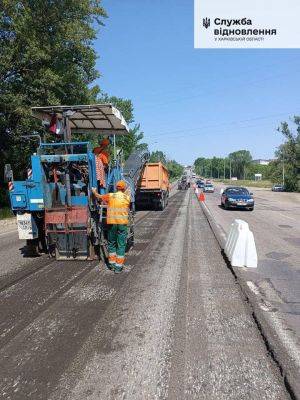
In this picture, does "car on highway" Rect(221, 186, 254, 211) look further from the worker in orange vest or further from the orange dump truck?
the worker in orange vest

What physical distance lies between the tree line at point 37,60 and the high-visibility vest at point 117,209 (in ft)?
46.0

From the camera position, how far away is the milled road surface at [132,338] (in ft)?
12.3

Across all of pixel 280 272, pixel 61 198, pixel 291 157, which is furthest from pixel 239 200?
pixel 291 157

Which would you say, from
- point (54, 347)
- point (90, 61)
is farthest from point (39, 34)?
point (54, 347)

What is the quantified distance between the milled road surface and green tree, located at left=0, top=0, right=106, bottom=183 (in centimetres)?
1568

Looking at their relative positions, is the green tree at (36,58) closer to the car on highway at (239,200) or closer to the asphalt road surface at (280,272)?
the car on highway at (239,200)

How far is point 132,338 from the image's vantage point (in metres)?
4.84

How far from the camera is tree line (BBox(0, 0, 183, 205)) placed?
20984 mm

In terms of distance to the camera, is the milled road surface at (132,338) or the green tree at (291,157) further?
the green tree at (291,157)

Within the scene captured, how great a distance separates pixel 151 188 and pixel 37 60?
9433 mm

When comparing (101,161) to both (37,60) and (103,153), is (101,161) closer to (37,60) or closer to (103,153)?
(103,153)

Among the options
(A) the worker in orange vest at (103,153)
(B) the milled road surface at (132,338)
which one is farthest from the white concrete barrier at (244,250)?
(A) the worker in orange vest at (103,153)

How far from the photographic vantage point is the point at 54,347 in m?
4.62

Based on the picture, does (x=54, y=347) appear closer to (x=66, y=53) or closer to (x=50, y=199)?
(x=50, y=199)
